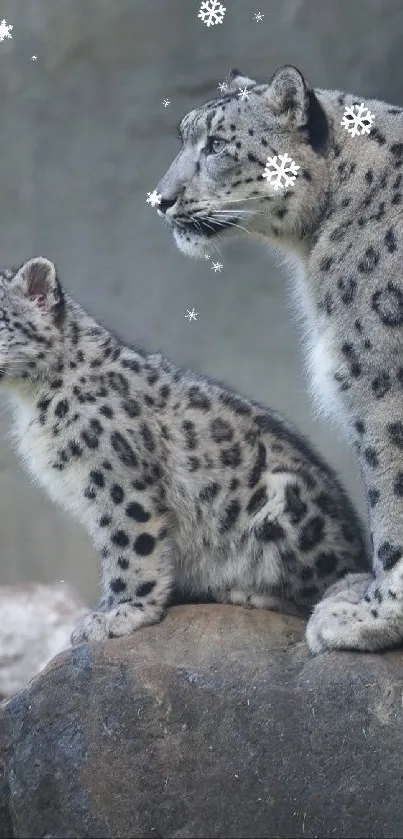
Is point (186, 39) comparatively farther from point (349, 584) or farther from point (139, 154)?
point (349, 584)

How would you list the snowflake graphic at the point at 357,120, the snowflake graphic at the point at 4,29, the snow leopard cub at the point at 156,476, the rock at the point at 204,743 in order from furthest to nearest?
the snowflake graphic at the point at 4,29 < the snowflake graphic at the point at 357,120 < the snow leopard cub at the point at 156,476 < the rock at the point at 204,743

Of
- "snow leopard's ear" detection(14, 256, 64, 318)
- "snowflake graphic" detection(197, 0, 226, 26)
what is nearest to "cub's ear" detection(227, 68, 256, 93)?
"snowflake graphic" detection(197, 0, 226, 26)

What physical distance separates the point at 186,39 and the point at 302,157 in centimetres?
149

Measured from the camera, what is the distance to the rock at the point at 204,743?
317 centimetres

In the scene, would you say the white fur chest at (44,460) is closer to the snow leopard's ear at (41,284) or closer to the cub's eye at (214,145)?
the snow leopard's ear at (41,284)

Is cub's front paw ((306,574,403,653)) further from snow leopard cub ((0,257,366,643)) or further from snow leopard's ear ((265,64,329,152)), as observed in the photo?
snow leopard's ear ((265,64,329,152))

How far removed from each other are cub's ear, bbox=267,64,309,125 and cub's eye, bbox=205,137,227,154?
20 centimetres

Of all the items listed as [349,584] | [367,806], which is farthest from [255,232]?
[367,806]

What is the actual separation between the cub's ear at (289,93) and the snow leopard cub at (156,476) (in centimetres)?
90

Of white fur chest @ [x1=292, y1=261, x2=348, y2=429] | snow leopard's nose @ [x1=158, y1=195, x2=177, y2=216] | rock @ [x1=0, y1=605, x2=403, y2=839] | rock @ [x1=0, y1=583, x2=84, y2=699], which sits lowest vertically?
rock @ [x1=0, y1=583, x2=84, y2=699]

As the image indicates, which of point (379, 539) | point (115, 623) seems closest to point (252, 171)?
point (379, 539)

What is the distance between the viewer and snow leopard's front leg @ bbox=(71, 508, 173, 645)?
3682 millimetres

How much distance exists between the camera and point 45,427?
3818 mm

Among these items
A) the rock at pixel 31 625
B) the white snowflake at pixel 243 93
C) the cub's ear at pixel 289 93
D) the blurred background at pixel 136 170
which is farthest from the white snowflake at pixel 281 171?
the rock at pixel 31 625
